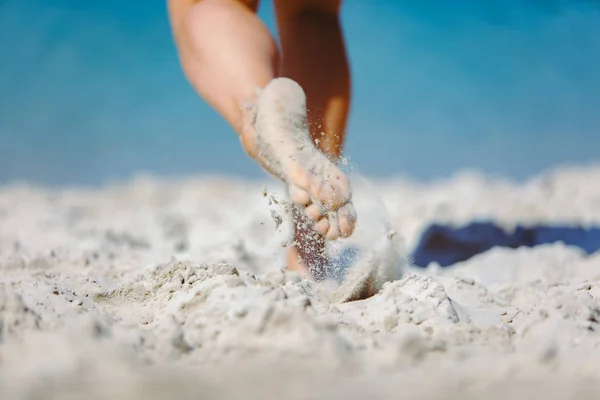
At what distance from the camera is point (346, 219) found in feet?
3.60

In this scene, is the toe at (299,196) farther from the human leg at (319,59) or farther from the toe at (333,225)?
the human leg at (319,59)

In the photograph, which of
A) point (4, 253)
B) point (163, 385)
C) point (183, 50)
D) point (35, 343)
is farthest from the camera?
point (4, 253)

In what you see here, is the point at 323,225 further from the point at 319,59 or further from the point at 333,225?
the point at 319,59

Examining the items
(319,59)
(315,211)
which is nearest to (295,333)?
(315,211)

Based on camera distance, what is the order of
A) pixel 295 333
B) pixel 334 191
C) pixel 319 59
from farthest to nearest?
pixel 319 59 → pixel 334 191 → pixel 295 333

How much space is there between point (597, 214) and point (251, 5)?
8.87 ft

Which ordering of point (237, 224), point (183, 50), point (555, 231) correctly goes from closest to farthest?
1. point (183, 50)
2. point (555, 231)
3. point (237, 224)

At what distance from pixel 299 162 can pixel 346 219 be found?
0.13 metres

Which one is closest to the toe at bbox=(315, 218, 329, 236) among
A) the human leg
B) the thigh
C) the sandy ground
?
the sandy ground

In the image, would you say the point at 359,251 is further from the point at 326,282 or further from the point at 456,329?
A: the point at 456,329

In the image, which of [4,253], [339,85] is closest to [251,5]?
[339,85]

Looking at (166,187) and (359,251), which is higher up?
(166,187)

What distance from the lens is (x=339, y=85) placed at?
165cm

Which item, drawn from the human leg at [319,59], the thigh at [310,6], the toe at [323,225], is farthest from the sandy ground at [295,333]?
the thigh at [310,6]
